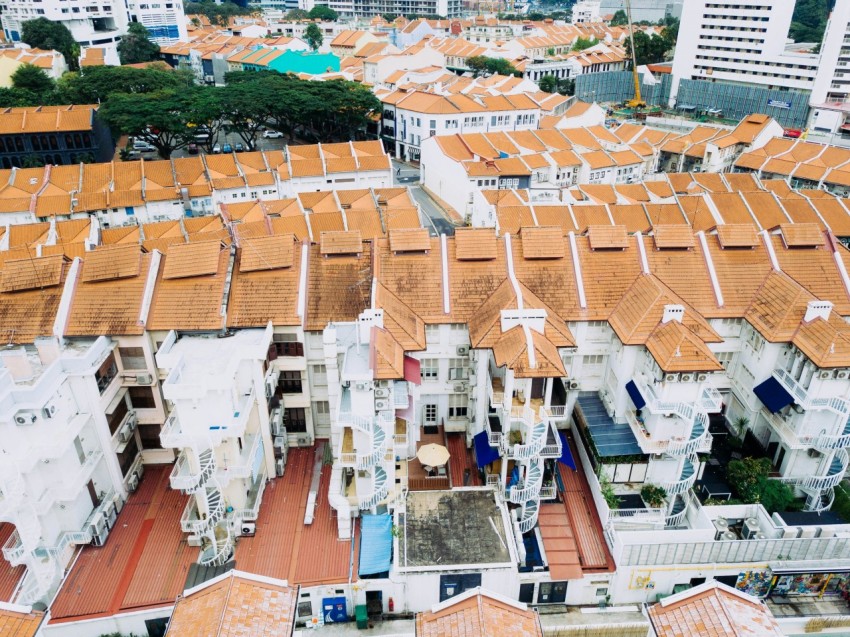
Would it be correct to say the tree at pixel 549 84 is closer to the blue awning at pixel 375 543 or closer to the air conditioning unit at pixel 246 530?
the blue awning at pixel 375 543

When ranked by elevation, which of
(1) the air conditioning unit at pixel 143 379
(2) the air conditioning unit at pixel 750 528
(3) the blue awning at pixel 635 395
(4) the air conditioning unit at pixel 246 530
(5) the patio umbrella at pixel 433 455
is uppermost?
(1) the air conditioning unit at pixel 143 379

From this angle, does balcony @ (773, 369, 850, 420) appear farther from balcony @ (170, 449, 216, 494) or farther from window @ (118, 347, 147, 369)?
window @ (118, 347, 147, 369)

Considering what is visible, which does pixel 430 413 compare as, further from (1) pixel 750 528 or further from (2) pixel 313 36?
(2) pixel 313 36

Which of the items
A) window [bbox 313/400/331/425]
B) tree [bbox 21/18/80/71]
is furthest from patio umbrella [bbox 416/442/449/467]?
tree [bbox 21/18/80/71]

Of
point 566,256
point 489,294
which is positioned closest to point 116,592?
point 489,294

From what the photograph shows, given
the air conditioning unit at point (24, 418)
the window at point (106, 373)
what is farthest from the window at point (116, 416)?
the air conditioning unit at point (24, 418)

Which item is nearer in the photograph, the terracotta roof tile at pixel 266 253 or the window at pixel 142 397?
the window at pixel 142 397
